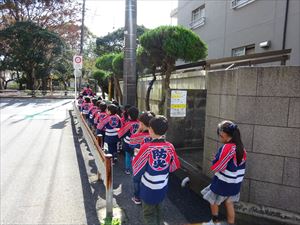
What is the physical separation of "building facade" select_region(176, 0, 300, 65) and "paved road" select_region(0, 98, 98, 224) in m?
6.97

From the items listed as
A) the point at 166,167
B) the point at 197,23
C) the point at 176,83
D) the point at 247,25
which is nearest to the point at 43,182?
the point at 166,167

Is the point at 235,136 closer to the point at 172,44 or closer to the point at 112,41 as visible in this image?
the point at 172,44

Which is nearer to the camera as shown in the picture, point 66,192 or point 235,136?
point 235,136

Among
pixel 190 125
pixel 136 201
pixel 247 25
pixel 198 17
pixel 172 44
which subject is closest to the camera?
pixel 136 201

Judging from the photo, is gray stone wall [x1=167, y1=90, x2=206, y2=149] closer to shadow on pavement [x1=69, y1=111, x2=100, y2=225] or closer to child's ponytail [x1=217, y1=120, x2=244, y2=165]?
shadow on pavement [x1=69, y1=111, x2=100, y2=225]

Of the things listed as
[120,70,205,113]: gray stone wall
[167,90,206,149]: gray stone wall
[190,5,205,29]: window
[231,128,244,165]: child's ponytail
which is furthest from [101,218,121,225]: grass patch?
[190,5,205,29]: window

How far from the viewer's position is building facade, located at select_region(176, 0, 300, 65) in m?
8.55

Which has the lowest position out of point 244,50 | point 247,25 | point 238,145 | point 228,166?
point 228,166

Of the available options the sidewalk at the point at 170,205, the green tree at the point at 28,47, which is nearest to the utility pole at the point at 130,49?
the sidewalk at the point at 170,205

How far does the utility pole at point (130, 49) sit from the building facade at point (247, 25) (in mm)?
4637

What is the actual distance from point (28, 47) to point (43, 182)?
82.8 feet

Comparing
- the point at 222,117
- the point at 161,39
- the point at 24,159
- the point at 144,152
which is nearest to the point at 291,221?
the point at 222,117

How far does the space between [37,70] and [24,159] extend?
2668 centimetres

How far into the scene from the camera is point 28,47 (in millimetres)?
27266
